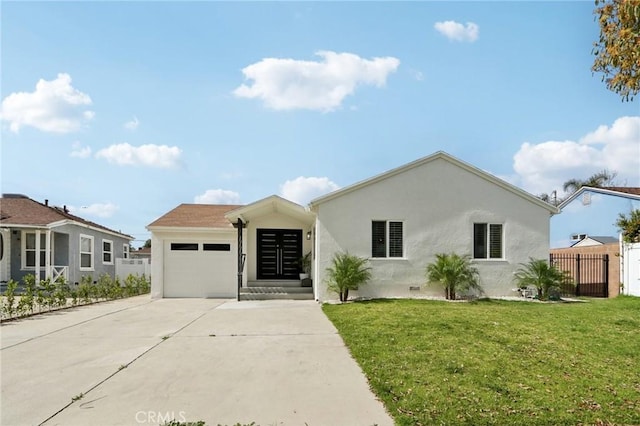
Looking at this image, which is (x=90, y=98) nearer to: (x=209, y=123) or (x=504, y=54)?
(x=209, y=123)

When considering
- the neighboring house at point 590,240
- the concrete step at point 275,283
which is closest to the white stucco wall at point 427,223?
the concrete step at point 275,283

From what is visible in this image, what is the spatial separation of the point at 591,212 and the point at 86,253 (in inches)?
1004

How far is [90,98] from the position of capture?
37.1ft

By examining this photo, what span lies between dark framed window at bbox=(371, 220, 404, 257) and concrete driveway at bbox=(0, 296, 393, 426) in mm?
4949

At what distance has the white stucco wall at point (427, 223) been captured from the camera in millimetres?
14461

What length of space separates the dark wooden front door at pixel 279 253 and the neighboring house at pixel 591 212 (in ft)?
42.9

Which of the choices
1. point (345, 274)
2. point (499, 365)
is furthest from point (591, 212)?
point (499, 365)

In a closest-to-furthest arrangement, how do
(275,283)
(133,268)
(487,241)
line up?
(487,241)
(275,283)
(133,268)

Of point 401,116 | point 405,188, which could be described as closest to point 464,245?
point 405,188

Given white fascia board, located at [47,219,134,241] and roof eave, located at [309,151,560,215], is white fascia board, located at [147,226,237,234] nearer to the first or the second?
roof eave, located at [309,151,560,215]

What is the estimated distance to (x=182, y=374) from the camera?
591cm

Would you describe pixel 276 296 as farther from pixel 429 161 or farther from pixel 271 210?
pixel 429 161

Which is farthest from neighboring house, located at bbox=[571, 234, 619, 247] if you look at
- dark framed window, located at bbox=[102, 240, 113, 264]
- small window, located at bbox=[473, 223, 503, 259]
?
dark framed window, located at bbox=[102, 240, 113, 264]

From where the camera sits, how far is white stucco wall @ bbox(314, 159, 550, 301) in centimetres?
1446
